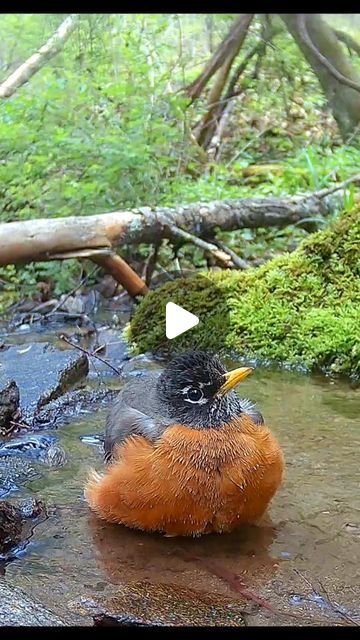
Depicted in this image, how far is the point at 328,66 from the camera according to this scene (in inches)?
390

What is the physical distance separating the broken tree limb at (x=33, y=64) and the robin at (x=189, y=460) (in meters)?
5.66

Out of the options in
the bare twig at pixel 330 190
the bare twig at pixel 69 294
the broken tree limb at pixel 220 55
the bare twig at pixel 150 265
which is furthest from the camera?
the broken tree limb at pixel 220 55

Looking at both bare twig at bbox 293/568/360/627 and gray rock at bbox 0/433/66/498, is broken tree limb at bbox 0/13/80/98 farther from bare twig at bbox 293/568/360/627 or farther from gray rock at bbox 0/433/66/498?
bare twig at bbox 293/568/360/627

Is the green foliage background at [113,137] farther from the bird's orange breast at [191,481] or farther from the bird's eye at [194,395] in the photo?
the bird's orange breast at [191,481]

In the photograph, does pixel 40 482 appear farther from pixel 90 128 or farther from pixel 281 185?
pixel 281 185

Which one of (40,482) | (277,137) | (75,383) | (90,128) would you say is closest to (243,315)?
(75,383)

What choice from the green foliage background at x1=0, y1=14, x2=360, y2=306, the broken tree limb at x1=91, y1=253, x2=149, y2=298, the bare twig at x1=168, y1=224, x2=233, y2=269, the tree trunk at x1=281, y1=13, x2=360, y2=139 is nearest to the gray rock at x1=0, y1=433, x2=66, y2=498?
the broken tree limb at x1=91, y1=253, x2=149, y2=298

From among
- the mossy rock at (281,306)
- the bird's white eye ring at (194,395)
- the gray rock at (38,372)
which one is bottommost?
the gray rock at (38,372)

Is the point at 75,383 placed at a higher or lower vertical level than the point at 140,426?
lower

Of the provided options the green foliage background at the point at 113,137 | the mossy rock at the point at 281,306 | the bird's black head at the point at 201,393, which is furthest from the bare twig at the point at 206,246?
the bird's black head at the point at 201,393

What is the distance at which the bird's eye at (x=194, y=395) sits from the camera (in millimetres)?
3049

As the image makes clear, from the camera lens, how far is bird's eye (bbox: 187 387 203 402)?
3049mm

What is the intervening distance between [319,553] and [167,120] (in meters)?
7.02

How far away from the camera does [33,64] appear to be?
7.93 metres
